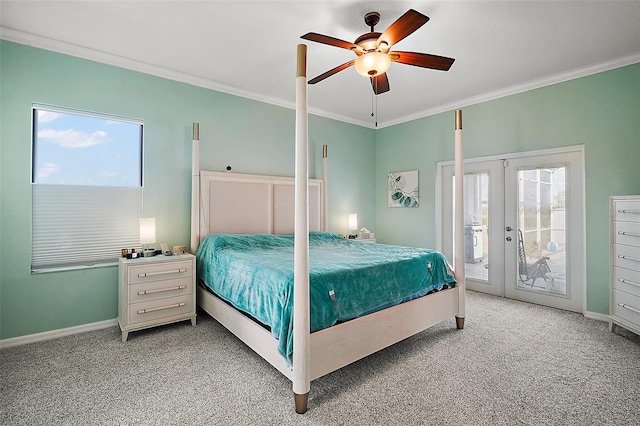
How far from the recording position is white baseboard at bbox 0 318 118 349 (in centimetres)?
264

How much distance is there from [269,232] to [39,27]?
296cm

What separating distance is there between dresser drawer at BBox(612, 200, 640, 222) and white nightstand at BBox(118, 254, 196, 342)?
4128 mm

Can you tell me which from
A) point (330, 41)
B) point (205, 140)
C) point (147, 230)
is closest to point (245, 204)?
point (205, 140)

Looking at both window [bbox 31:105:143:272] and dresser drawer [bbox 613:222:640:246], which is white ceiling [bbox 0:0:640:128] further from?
dresser drawer [bbox 613:222:640:246]

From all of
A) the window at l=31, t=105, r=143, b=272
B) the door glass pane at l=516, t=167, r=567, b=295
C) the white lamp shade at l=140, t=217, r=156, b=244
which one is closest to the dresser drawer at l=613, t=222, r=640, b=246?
the door glass pane at l=516, t=167, r=567, b=295

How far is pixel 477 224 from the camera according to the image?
4.36 m

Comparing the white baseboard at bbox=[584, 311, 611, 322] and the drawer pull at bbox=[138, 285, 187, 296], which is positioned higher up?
the drawer pull at bbox=[138, 285, 187, 296]

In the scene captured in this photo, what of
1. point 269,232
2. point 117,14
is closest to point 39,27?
point 117,14

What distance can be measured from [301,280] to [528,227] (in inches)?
139

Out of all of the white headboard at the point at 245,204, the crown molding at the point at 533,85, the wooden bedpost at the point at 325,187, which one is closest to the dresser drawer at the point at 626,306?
the crown molding at the point at 533,85

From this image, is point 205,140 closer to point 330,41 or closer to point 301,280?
point 330,41

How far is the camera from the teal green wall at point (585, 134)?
3154 millimetres

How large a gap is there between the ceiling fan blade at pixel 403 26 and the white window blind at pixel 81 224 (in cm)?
290

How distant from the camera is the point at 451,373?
222 cm
